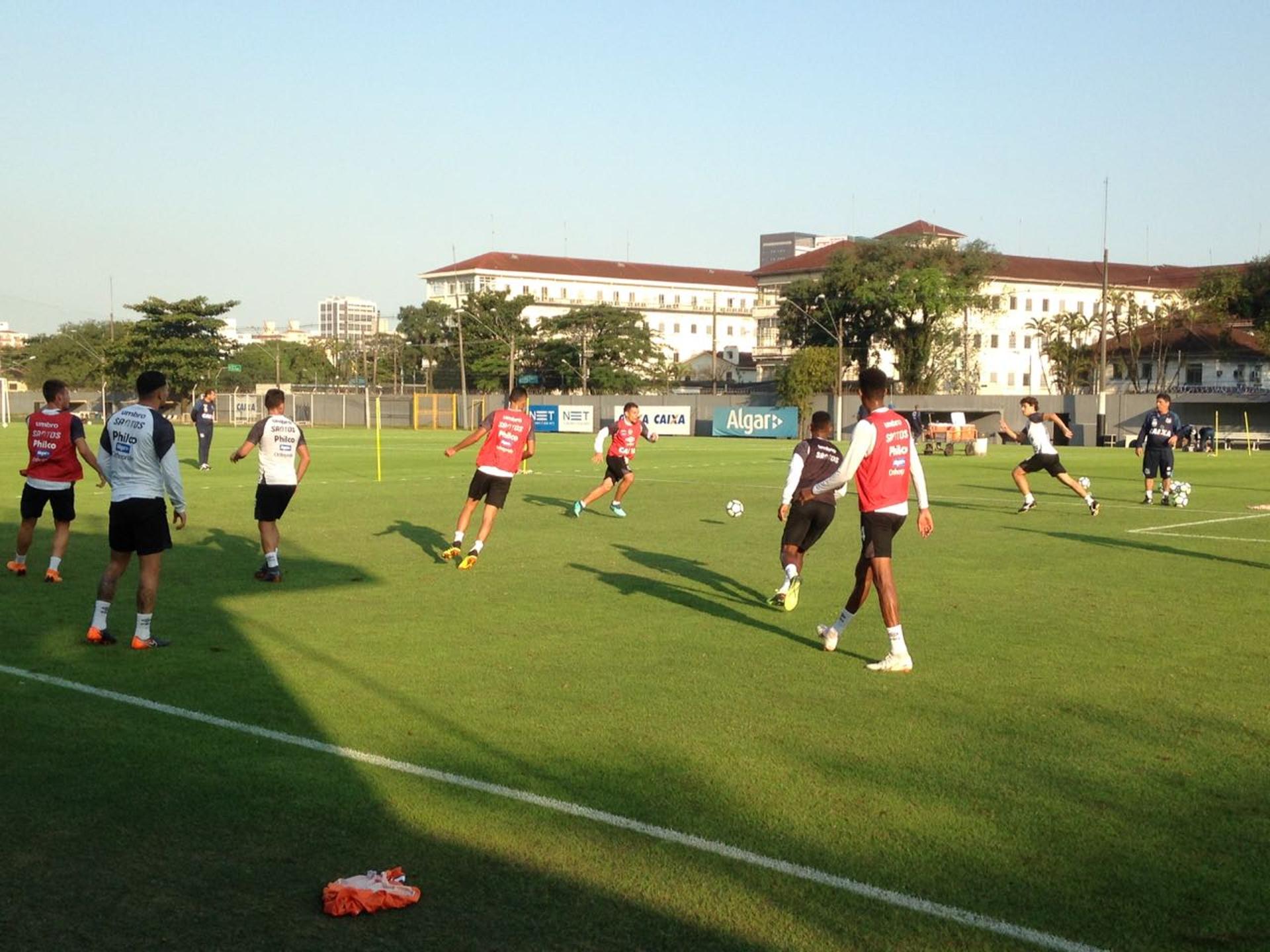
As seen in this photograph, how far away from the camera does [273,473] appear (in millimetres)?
13500

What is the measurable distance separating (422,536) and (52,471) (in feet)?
18.8

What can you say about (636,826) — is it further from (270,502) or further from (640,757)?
(270,502)

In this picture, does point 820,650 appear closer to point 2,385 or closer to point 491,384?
point 2,385

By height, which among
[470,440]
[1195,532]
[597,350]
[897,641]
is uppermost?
[597,350]

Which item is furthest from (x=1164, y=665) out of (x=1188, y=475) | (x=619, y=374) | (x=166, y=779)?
(x=619, y=374)

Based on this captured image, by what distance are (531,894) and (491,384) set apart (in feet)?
335

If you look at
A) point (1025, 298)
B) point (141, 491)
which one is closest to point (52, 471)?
point (141, 491)

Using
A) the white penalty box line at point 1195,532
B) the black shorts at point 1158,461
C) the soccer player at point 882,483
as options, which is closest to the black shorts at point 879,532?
the soccer player at point 882,483

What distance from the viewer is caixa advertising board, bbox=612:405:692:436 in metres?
76.1

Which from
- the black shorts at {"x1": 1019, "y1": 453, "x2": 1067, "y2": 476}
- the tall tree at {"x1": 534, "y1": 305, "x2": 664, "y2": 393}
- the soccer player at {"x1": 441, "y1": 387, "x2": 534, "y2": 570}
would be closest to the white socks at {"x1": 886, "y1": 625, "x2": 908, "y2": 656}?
the soccer player at {"x1": 441, "y1": 387, "x2": 534, "y2": 570}

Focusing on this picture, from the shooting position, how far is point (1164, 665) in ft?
31.0

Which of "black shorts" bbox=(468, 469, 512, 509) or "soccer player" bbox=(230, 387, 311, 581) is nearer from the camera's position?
"soccer player" bbox=(230, 387, 311, 581)

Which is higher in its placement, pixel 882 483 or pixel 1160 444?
pixel 882 483

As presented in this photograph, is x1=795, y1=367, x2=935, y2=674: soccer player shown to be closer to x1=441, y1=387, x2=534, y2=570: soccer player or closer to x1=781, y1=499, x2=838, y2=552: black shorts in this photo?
x1=781, y1=499, x2=838, y2=552: black shorts
